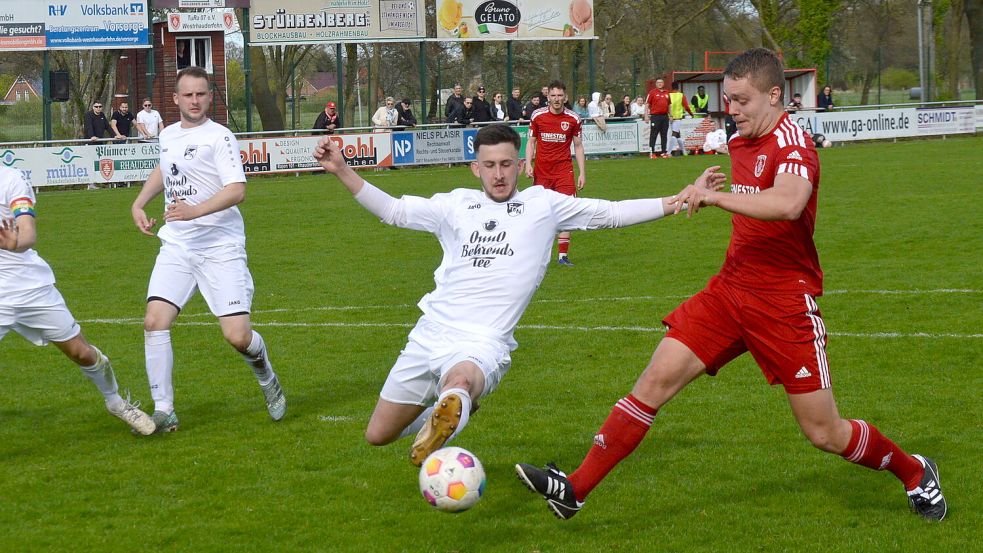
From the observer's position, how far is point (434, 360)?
544 cm

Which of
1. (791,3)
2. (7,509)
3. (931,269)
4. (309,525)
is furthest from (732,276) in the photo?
(791,3)

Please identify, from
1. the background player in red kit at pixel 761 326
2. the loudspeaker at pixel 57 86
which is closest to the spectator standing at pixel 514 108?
the loudspeaker at pixel 57 86

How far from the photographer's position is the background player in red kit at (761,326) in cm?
515

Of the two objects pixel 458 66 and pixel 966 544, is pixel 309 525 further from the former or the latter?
pixel 458 66

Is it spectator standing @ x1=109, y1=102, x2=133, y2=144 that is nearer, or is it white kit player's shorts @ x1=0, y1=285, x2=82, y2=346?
white kit player's shorts @ x1=0, y1=285, x2=82, y2=346

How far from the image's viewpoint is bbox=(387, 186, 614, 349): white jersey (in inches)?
218

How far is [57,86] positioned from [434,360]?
2886cm

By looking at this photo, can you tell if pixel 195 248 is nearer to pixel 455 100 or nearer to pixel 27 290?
pixel 27 290

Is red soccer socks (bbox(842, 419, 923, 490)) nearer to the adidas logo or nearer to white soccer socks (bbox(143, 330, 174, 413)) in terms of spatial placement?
the adidas logo

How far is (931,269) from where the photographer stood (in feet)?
41.6

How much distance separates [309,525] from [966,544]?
300cm

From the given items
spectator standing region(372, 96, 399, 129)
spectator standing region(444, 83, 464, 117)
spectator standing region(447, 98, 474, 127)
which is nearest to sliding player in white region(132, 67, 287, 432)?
spectator standing region(372, 96, 399, 129)

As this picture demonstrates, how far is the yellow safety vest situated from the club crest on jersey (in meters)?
28.2

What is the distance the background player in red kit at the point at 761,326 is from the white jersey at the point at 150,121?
81.2 ft
